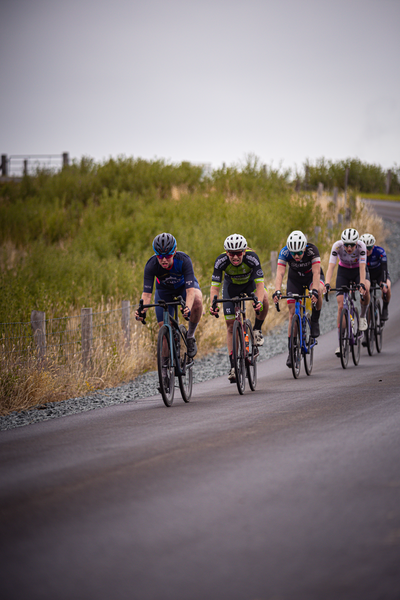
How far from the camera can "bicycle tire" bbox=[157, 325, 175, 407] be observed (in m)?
8.20

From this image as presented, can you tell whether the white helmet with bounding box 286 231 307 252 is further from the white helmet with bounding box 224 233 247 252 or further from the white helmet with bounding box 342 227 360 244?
the white helmet with bounding box 342 227 360 244

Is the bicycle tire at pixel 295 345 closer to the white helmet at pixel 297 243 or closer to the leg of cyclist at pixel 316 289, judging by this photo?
the leg of cyclist at pixel 316 289

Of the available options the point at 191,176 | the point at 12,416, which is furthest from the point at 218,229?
the point at 12,416

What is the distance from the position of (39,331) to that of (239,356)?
3176 millimetres

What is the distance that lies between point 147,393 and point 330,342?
20.5 ft

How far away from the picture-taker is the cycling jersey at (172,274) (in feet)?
29.3

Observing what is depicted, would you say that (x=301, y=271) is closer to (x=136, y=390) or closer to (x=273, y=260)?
(x=136, y=390)

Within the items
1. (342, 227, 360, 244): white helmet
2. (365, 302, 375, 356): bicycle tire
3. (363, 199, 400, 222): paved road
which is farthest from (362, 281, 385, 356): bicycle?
(363, 199, 400, 222): paved road

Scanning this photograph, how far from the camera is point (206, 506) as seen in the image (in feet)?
14.8

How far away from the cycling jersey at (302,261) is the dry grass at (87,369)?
10.7ft

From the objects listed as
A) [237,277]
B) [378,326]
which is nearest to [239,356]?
[237,277]

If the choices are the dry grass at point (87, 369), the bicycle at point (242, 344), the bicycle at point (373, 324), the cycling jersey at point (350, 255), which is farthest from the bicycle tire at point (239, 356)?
the bicycle at point (373, 324)

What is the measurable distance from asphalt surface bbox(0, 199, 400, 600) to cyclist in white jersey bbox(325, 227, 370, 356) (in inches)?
170

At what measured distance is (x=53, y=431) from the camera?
7262 mm
